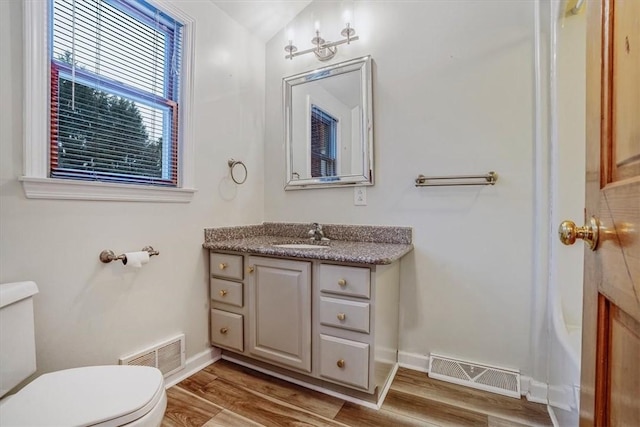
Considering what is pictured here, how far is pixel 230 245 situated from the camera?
186cm

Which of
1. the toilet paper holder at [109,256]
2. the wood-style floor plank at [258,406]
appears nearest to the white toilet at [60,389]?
the toilet paper holder at [109,256]

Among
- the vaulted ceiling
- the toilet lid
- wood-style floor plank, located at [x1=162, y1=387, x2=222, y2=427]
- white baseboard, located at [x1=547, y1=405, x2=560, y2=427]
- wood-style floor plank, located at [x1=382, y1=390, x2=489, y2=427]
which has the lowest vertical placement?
wood-style floor plank, located at [x1=162, y1=387, x2=222, y2=427]

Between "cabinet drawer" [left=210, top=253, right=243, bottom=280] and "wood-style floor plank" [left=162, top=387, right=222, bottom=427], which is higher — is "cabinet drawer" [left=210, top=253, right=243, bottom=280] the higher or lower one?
the higher one

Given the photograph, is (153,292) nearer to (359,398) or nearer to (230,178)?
(230,178)

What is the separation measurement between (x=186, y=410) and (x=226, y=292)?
0.63 m

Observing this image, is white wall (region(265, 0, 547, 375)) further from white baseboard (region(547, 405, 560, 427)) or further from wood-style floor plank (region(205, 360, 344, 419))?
wood-style floor plank (region(205, 360, 344, 419))

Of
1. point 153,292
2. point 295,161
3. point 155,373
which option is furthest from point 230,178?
point 155,373

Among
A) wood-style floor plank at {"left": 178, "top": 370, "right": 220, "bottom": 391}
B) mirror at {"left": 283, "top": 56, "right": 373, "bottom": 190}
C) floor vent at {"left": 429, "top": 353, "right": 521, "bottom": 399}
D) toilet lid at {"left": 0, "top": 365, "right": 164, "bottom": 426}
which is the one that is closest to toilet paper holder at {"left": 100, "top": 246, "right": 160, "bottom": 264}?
toilet lid at {"left": 0, "top": 365, "right": 164, "bottom": 426}

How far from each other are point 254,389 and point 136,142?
150 cm

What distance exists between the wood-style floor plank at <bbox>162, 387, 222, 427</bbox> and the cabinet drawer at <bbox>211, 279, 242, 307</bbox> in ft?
1.71

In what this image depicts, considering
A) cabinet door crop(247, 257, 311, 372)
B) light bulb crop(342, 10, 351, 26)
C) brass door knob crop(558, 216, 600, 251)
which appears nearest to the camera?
brass door knob crop(558, 216, 600, 251)

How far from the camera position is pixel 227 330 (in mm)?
1879

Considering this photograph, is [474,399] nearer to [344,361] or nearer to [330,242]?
[344,361]

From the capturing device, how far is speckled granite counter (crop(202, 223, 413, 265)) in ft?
5.00
